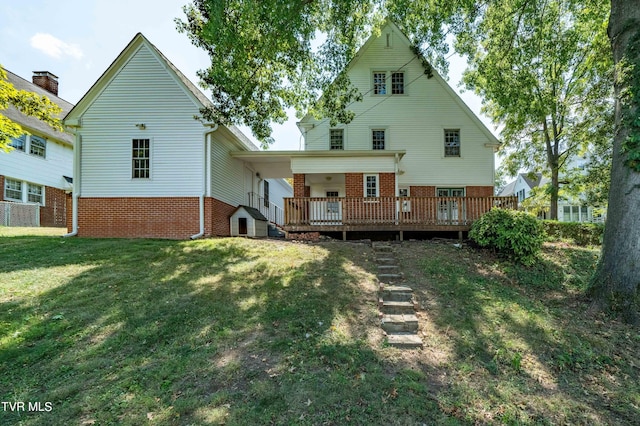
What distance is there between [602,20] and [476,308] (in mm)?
10876

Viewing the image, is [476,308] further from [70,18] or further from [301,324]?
[70,18]

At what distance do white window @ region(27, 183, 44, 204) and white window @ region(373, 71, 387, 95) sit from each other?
1947cm

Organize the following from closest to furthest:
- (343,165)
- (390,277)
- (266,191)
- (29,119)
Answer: (390,277)
(343,165)
(29,119)
(266,191)

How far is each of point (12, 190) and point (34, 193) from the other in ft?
3.98

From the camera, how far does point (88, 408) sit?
3375 mm

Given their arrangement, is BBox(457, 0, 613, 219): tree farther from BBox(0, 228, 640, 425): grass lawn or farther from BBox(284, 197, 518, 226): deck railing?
BBox(0, 228, 640, 425): grass lawn

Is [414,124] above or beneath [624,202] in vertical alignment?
above

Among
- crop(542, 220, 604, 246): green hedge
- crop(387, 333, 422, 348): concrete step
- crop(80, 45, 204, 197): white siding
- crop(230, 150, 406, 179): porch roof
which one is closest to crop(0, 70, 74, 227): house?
crop(80, 45, 204, 197): white siding

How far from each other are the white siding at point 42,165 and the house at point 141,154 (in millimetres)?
8781

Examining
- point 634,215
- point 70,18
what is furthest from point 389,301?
point 70,18

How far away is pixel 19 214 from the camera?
1742 cm

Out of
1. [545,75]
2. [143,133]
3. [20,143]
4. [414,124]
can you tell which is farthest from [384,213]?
[20,143]

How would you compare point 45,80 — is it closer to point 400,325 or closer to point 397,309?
point 397,309

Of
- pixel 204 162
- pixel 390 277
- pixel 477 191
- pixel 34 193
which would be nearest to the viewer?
pixel 390 277
